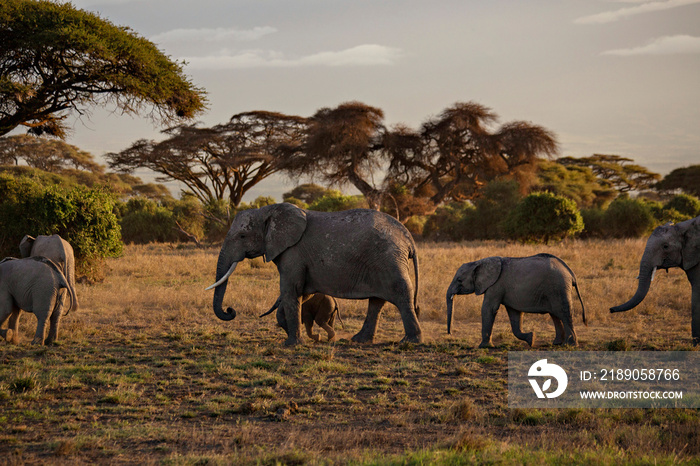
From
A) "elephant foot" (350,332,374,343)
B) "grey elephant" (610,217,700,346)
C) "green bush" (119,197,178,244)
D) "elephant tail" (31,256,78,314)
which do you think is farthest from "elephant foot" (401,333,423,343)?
"green bush" (119,197,178,244)

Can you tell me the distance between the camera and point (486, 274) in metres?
9.89

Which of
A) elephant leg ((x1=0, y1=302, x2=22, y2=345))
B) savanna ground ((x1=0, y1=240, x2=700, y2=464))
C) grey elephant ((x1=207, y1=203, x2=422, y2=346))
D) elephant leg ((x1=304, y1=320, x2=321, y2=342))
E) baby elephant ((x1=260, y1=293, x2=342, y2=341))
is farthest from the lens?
baby elephant ((x1=260, y1=293, x2=342, y2=341))

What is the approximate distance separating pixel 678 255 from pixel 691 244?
9.8 inches

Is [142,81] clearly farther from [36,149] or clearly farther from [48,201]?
[36,149]

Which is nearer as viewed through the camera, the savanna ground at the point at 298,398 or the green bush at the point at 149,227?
the savanna ground at the point at 298,398

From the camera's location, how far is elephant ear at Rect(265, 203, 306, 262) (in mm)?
10047

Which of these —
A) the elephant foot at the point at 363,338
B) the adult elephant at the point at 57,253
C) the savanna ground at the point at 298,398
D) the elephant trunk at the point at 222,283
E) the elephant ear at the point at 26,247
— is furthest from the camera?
the elephant ear at the point at 26,247

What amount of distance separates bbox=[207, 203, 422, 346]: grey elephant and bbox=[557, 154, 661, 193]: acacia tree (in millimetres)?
53443

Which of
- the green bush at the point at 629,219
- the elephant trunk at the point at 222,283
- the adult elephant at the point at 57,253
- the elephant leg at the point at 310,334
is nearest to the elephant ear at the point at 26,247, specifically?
the adult elephant at the point at 57,253

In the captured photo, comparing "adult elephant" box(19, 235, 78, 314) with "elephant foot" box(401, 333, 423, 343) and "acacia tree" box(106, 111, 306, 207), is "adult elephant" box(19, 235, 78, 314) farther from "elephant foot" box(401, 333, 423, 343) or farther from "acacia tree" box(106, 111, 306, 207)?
"acacia tree" box(106, 111, 306, 207)

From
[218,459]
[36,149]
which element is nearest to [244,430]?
[218,459]

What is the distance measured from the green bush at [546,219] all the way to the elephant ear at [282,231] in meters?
23.2

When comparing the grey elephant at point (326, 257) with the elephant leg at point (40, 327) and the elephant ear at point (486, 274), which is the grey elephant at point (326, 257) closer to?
the elephant ear at point (486, 274)

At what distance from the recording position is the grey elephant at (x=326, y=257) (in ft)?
32.8
